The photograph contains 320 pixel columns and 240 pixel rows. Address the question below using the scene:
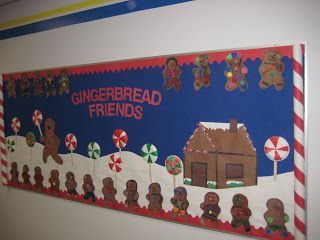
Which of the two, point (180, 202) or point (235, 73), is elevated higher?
point (235, 73)

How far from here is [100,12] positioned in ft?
6.47

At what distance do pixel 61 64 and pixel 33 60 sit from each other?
0.35 metres

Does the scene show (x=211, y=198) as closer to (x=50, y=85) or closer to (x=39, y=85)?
(x=50, y=85)

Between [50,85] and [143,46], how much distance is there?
3.01 ft

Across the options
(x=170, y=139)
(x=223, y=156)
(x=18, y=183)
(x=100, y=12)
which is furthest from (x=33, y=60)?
(x=223, y=156)

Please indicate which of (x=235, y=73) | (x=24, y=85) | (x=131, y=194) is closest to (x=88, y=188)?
(x=131, y=194)

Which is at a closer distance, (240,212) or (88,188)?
(240,212)

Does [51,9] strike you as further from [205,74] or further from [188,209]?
[188,209]

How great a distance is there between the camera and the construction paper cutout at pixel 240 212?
1.52 metres

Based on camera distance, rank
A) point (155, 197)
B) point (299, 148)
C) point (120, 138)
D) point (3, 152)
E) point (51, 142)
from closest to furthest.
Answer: point (299, 148) < point (155, 197) < point (120, 138) < point (51, 142) < point (3, 152)

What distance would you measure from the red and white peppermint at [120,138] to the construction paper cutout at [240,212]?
80 centimetres

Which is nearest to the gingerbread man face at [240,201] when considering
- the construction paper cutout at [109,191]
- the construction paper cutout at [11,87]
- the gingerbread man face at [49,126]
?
the construction paper cutout at [109,191]

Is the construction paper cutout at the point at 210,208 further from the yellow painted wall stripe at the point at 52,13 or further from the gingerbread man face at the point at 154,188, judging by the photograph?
the yellow painted wall stripe at the point at 52,13

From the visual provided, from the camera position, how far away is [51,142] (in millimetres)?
2268
